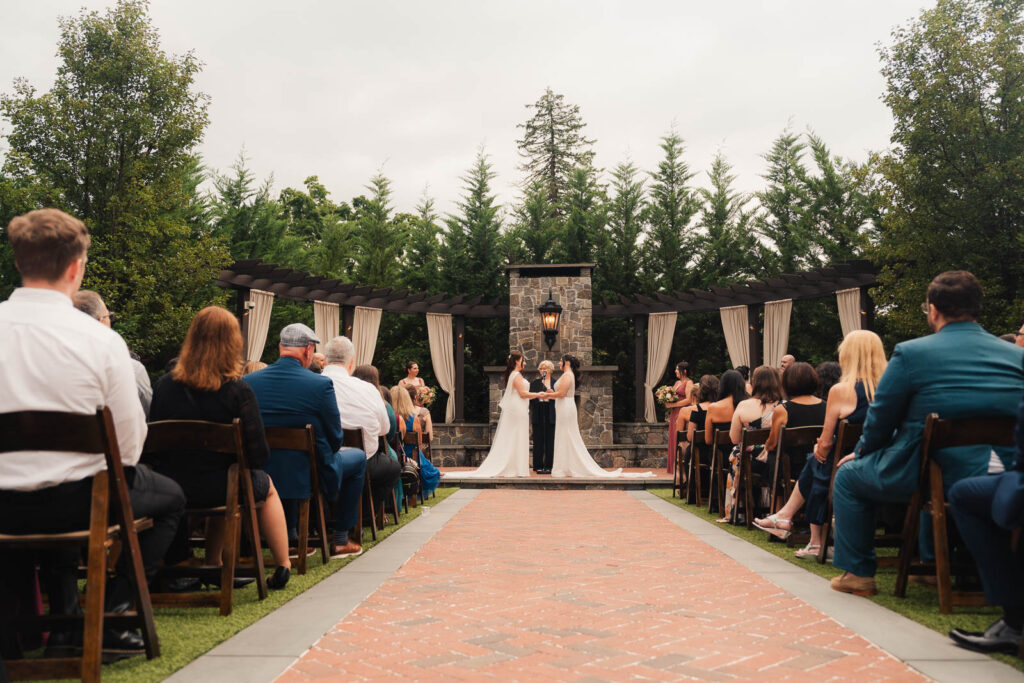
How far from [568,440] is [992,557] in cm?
978

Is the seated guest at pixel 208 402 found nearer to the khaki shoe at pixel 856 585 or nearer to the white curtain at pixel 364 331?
the khaki shoe at pixel 856 585

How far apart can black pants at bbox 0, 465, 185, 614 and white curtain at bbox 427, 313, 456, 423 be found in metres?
15.3

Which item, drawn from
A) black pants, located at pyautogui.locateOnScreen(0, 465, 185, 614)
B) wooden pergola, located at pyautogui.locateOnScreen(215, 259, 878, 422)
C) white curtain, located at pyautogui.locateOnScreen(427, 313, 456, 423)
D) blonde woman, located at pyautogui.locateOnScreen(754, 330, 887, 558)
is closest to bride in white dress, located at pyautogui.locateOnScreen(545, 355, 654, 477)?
wooden pergola, located at pyautogui.locateOnScreen(215, 259, 878, 422)

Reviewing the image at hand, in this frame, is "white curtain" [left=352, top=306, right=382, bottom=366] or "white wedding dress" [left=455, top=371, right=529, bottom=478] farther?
"white curtain" [left=352, top=306, right=382, bottom=366]

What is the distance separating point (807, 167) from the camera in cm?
2288

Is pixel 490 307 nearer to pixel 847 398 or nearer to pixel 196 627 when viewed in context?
pixel 847 398

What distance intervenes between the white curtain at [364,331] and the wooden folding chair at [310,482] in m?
12.0

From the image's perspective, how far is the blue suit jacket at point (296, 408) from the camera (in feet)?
14.6

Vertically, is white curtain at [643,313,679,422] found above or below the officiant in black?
above

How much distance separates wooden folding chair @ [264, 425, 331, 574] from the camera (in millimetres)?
4348

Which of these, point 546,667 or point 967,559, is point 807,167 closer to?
point 967,559

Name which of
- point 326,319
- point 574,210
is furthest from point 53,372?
point 574,210

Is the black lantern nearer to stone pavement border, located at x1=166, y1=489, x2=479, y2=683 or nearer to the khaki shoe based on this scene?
stone pavement border, located at x1=166, y1=489, x2=479, y2=683

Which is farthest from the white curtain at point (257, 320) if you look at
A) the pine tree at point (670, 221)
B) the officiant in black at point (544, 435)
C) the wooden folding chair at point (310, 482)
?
the pine tree at point (670, 221)
